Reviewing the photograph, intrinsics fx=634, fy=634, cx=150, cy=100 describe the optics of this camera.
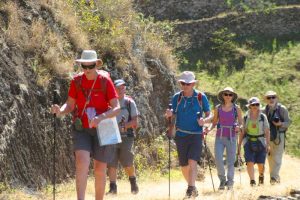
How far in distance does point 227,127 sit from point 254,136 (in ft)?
3.16

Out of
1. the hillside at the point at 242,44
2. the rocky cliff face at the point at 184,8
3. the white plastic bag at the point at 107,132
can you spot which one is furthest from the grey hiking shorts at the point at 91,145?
the rocky cliff face at the point at 184,8

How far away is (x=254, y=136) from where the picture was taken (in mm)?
11555

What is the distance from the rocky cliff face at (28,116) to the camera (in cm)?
977

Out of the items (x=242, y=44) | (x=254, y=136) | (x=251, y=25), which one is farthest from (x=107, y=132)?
(x=251, y=25)

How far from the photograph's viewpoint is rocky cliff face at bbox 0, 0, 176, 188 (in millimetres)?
9766

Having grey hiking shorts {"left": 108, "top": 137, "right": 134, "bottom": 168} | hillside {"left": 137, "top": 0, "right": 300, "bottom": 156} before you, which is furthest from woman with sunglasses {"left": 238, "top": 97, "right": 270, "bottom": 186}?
hillside {"left": 137, "top": 0, "right": 300, "bottom": 156}

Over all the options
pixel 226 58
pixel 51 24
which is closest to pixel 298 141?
pixel 226 58

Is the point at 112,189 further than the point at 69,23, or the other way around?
the point at 69,23

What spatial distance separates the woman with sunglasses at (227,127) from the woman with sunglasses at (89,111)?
374 cm

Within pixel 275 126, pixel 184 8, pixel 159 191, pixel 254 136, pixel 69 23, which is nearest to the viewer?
pixel 159 191

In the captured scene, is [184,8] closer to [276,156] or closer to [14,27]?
[276,156]

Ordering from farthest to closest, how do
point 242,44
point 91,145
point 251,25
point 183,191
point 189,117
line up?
point 251,25
point 242,44
point 183,191
point 189,117
point 91,145

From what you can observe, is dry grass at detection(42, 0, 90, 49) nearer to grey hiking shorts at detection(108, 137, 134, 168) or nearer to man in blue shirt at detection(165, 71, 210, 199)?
grey hiking shorts at detection(108, 137, 134, 168)

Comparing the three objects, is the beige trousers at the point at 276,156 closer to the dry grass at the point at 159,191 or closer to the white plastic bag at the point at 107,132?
the dry grass at the point at 159,191
